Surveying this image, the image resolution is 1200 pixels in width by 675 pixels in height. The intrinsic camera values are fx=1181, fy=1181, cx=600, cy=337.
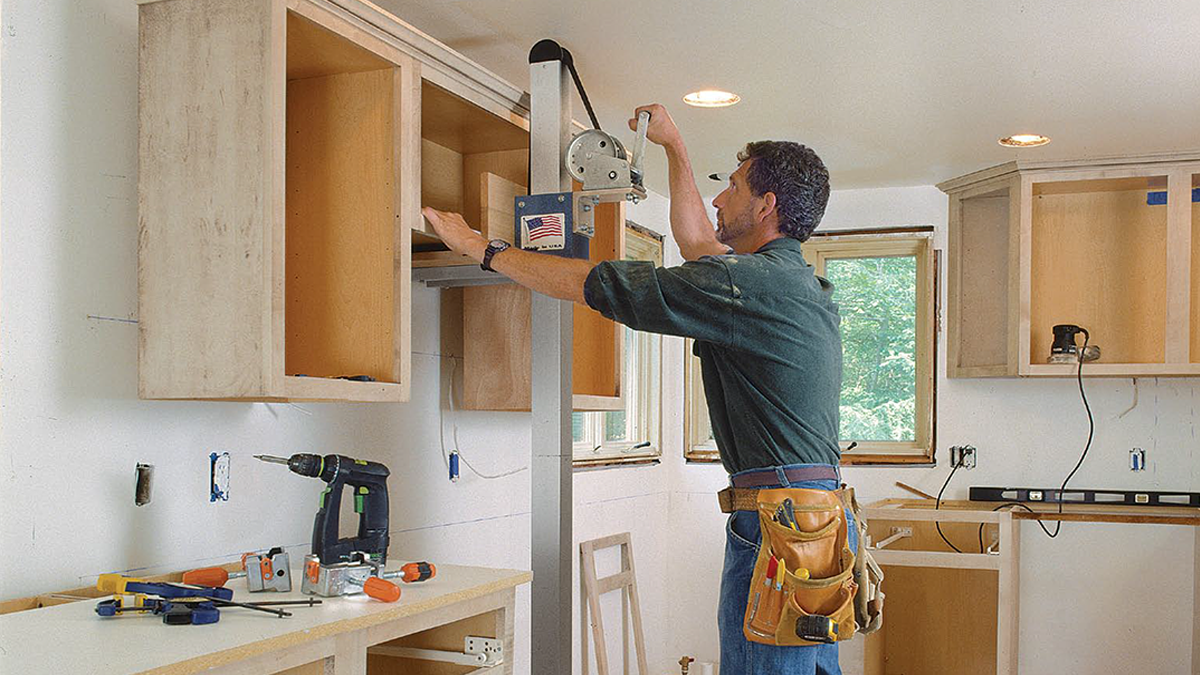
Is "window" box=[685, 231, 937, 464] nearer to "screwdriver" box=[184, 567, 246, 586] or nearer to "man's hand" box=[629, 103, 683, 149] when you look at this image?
"man's hand" box=[629, 103, 683, 149]

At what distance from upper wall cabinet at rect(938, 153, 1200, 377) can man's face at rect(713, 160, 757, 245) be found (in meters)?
2.59

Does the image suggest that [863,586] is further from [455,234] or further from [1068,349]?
[1068,349]

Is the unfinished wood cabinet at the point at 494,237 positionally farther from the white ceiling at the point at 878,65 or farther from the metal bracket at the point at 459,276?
the white ceiling at the point at 878,65

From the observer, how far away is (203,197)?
2266 mm

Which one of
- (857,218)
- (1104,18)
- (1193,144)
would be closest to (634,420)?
(857,218)

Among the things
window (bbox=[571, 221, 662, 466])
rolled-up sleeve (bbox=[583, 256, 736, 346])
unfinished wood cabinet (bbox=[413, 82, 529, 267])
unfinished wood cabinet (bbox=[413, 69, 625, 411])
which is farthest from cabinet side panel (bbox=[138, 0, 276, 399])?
window (bbox=[571, 221, 662, 466])

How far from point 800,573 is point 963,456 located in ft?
10.6

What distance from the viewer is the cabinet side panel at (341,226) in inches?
104

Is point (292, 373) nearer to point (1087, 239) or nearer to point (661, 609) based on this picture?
point (661, 609)

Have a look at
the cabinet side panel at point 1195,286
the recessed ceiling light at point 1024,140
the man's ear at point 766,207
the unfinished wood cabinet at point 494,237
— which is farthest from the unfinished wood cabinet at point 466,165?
the cabinet side panel at point 1195,286

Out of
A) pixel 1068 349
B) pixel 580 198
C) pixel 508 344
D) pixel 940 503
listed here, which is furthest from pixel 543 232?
pixel 940 503

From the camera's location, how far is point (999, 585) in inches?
186

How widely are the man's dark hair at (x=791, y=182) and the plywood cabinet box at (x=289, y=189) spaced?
76cm

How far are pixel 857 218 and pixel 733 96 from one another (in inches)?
74.1
